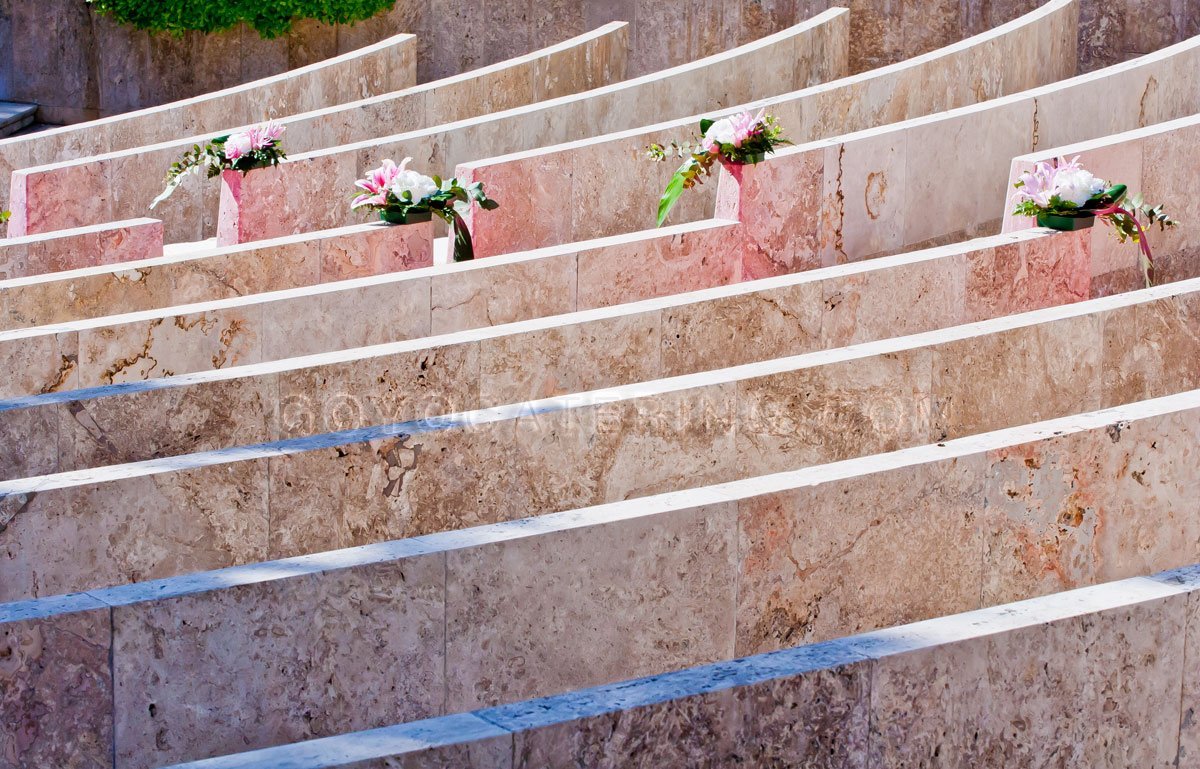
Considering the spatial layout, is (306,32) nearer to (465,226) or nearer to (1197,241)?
(465,226)

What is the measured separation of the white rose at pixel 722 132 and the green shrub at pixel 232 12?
719cm

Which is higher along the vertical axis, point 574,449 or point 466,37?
point 466,37

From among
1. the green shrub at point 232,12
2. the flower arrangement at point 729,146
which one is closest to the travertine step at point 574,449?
the flower arrangement at point 729,146

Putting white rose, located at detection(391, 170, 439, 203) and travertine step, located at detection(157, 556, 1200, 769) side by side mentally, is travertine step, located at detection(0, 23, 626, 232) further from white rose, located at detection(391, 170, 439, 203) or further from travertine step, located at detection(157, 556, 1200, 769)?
travertine step, located at detection(157, 556, 1200, 769)

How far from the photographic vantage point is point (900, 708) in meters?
3.44

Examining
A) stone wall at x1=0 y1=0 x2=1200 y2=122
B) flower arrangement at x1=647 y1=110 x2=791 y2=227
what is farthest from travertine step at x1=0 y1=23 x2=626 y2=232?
flower arrangement at x1=647 y1=110 x2=791 y2=227

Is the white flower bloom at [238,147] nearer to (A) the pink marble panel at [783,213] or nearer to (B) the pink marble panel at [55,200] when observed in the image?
(B) the pink marble panel at [55,200]

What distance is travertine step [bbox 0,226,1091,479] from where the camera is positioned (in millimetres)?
5852

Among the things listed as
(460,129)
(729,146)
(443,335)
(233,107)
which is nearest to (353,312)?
(443,335)

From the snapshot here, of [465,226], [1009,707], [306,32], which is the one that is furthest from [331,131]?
[1009,707]

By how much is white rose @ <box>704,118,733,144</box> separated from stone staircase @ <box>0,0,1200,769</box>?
0.26 metres

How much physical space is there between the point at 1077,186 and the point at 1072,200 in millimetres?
70

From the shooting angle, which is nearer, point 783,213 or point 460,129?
point 783,213

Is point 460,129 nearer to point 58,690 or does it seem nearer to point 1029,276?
point 1029,276
